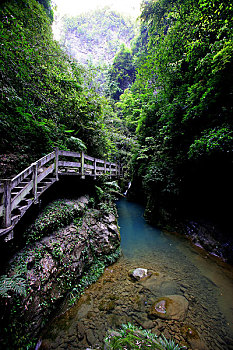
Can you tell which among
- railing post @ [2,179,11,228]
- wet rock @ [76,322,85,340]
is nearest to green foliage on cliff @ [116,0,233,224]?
railing post @ [2,179,11,228]

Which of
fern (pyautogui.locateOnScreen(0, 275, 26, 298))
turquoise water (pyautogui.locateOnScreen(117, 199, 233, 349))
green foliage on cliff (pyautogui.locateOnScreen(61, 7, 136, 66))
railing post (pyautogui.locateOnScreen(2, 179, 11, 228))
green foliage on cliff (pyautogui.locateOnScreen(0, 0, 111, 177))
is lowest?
turquoise water (pyautogui.locateOnScreen(117, 199, 233, 349))

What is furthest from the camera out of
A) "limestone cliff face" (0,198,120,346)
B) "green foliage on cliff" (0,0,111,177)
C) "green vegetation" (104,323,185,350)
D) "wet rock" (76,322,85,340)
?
"green foliage on cliff" (0,0,111,177)

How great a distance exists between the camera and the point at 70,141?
699cm

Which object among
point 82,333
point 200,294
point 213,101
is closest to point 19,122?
point 82,333

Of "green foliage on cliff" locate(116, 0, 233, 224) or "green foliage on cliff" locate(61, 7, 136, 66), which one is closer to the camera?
"green foliage on cliff" locate(116, 0, 233, 224)

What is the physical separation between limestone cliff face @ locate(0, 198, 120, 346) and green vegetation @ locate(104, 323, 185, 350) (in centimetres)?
164

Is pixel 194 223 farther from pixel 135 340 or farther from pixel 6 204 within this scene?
pixel 6 204

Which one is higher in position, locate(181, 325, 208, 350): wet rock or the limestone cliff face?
the limestone cliff face

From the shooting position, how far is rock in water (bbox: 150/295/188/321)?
3.78 m

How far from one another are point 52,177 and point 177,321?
18.2 ft

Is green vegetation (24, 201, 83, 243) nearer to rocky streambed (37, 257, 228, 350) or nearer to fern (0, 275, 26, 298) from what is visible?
fern (0, 275, 26, 298)

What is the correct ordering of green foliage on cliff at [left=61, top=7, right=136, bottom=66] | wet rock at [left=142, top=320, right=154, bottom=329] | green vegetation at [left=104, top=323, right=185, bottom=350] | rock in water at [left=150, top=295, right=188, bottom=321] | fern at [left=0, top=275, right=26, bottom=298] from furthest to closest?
green foliage on cliff at [left=61, top=7, right=136, bottom=66]
rock in water at [left=150, top=295, right=188, bottom=321]
wet rock at [left=142, top=320, right=154, bottom=329]
green vegetation at [left=104, top=323, right=185, bottom=350]
fern at [left=0, top=275, right=26, bottom=298]

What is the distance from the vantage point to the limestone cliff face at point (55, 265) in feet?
9.99

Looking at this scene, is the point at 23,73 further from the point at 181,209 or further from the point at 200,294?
the point at 181,209
